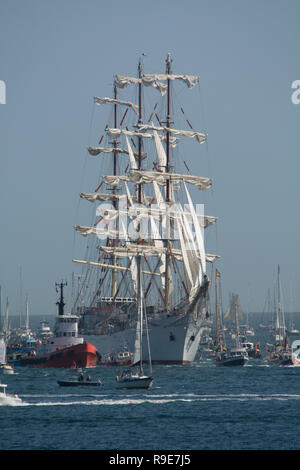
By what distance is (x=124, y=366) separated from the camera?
138m

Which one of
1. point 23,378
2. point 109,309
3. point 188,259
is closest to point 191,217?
point 188,259

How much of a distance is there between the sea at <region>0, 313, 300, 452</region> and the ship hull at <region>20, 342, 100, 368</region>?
17992 mm

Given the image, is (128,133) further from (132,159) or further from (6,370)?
(6,370)

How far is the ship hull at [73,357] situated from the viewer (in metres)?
135

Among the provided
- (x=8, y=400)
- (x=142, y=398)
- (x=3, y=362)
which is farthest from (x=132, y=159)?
(x=8, y=400)

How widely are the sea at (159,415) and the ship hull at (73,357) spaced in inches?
708

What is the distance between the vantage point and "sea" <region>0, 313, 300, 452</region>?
69625mm

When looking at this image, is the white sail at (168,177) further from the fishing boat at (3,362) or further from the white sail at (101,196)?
the fishing boat at (3,362)

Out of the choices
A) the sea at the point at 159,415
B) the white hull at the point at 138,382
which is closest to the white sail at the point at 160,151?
the sea at the point at 159,415

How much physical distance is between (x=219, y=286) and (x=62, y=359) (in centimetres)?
4700

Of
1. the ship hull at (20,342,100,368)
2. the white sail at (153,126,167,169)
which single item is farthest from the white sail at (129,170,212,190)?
the ship hull at (20,342,100,368)

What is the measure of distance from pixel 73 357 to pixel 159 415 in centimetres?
5538
